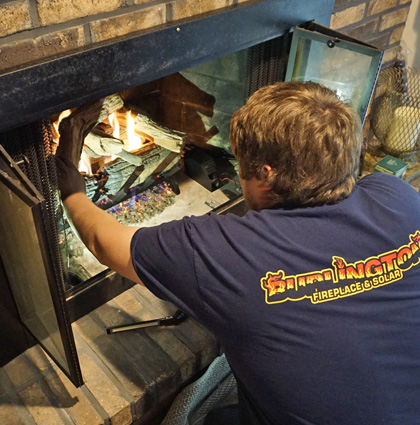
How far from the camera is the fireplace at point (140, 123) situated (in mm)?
1010

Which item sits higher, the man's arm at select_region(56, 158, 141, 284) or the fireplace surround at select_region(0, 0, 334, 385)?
the fireplace surround at select_region(0, 0, 334, 385)

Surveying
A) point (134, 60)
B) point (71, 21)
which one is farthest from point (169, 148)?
point (71, 21)

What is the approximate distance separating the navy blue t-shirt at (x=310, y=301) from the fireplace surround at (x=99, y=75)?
0.96 ft

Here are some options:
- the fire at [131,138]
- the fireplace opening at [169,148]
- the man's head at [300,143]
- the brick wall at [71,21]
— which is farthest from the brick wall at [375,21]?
the man's head at [300,143]

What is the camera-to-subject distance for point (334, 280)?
0.91m

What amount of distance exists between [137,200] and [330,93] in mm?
1022

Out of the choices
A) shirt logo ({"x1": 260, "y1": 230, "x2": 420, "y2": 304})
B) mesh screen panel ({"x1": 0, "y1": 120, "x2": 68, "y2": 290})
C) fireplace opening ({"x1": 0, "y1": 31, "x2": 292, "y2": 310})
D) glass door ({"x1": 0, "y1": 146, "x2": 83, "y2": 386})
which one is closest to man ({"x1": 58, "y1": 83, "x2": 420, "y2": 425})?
shirt logo ({"x1": 260, "y1": 230, "x2": 420, "y2": 304})

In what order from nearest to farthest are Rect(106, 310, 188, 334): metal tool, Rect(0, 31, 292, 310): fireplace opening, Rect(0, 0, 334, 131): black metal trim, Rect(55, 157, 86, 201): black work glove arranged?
Rect(0, 0, 334, 131): black metal trim, Rect(55, 157, 86, 201): black work glove, Rect(106, 310, 188, 334): metal tool, Rect(0, 31, 292, 310): fireplace opening

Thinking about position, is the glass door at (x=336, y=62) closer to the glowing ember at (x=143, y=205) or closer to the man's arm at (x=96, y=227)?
the glowing ember at (x=143, y=205)

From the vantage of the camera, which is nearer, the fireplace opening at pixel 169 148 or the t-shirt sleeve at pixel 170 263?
the t-shirt sleeve at pixel 170 263

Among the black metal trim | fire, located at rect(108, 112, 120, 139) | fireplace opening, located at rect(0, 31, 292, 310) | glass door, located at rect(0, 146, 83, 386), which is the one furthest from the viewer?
fire, located at rect(108, 112, 120, 139)

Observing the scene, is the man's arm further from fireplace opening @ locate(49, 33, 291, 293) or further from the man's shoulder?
the man's shoulder

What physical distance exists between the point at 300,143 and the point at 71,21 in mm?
539

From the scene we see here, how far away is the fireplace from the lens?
3.31 feet
